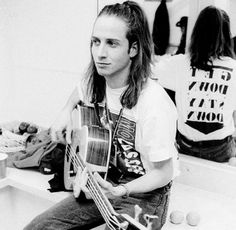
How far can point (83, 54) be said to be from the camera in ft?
7.98

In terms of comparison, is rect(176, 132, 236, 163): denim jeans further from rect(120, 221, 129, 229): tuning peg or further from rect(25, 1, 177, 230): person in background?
rect(120, 221, 129, 229): tuning peg

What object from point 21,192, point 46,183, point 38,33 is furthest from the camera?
point 38,33

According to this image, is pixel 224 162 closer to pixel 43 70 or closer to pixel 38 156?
pixel 38 156

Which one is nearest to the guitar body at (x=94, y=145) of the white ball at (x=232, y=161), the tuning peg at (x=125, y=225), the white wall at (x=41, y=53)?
the tuning peg at (x=125, y=225)

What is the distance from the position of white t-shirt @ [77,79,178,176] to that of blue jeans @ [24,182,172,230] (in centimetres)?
12

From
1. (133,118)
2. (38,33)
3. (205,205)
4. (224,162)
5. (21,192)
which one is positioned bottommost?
(21,192)

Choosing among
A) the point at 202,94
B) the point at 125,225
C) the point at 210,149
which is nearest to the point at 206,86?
the point at 202,94

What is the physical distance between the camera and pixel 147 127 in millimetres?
1478

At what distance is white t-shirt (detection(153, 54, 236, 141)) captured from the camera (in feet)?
6.00

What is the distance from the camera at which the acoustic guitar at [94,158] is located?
1.16 meters

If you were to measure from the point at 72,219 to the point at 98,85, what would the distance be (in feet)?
1.97

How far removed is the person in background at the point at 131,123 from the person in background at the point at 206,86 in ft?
1.26

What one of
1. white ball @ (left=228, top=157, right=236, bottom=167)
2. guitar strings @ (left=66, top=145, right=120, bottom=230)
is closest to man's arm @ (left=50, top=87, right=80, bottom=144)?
guitar strings @ (left=66, top=145, right=120, bottom=230)

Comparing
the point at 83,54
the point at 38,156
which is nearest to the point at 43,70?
the point at 83,54
